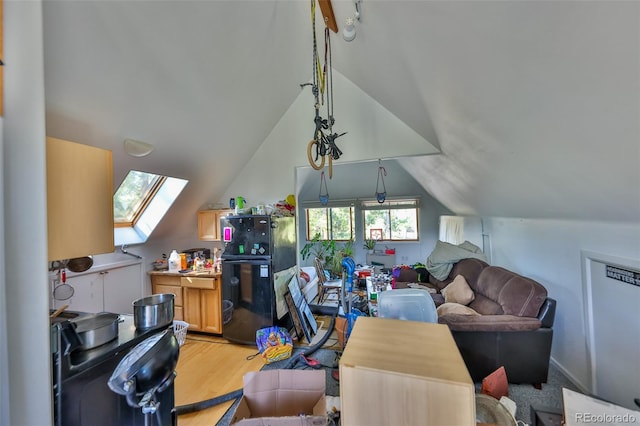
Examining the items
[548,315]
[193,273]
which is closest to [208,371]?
[193,273]

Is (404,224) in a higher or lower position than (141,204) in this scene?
lower

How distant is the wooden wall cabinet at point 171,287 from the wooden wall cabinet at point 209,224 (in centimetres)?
70

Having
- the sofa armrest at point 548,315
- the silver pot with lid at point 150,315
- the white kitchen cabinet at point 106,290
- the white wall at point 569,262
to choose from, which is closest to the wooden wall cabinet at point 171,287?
the white kitchen cabinet at point 106,290

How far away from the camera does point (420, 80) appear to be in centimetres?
176

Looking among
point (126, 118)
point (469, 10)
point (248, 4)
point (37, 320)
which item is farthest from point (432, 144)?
point (37, 320)

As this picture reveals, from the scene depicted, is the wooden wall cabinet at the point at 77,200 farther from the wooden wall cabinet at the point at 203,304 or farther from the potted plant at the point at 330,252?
the potted plant at the point at 330,252

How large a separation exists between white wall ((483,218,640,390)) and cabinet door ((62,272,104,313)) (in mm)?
4792

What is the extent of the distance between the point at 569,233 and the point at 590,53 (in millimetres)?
2055

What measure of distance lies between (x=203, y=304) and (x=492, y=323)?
3265mm

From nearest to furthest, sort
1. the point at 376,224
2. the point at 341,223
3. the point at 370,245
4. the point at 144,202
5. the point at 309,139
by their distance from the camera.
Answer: the point at 144,202 → the point at 309,139 → the point at 370,245 → the point at 376,224 → the point at 341,223

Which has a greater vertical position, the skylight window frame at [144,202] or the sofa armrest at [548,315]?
the skylight window frame at [144,202]

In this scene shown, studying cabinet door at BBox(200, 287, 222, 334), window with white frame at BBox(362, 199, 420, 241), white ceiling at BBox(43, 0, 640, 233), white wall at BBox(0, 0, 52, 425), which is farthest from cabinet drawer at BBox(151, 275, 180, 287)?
window with white frame at BBox(362, 199, 420, 241)

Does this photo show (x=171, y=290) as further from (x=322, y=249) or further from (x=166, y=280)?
(x=322, y=249)

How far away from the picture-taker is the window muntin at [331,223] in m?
6.80
